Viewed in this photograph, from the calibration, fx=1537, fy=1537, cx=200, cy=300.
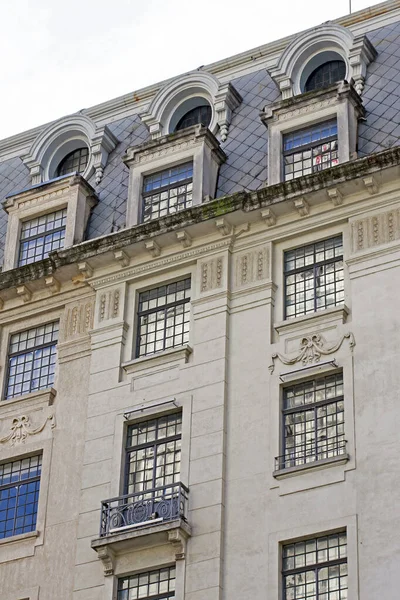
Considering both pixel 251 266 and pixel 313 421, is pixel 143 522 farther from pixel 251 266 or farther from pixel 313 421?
pixel 251 266

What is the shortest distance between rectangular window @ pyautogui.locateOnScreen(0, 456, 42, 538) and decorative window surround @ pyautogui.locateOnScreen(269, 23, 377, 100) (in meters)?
12.9

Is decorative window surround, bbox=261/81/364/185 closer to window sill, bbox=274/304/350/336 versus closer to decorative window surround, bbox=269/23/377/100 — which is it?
decorative window surround, bbox=269/23/377/100

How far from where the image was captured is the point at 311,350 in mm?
37812

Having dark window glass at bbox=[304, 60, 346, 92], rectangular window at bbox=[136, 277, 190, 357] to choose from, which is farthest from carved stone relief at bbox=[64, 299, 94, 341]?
dark window glass at bbox=[304, 60, 346, 92]

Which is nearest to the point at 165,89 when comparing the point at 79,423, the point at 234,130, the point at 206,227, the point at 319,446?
the point at 234,130

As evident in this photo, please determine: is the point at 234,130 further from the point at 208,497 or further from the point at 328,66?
the point at 208,497

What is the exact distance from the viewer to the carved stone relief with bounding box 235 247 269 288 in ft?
131

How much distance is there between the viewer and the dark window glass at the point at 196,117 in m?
45.7

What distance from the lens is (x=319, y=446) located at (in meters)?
36.3

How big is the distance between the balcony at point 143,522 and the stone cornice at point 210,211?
7100 mm

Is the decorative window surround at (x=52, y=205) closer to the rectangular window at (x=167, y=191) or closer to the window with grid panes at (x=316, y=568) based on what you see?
the rectangular window at (x=167, y=191)

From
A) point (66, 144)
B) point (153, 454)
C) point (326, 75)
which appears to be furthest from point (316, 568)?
point (66, 144)

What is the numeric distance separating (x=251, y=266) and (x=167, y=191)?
4.22 meters

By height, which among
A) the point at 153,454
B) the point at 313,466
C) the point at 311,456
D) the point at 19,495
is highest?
the point at 153,454
